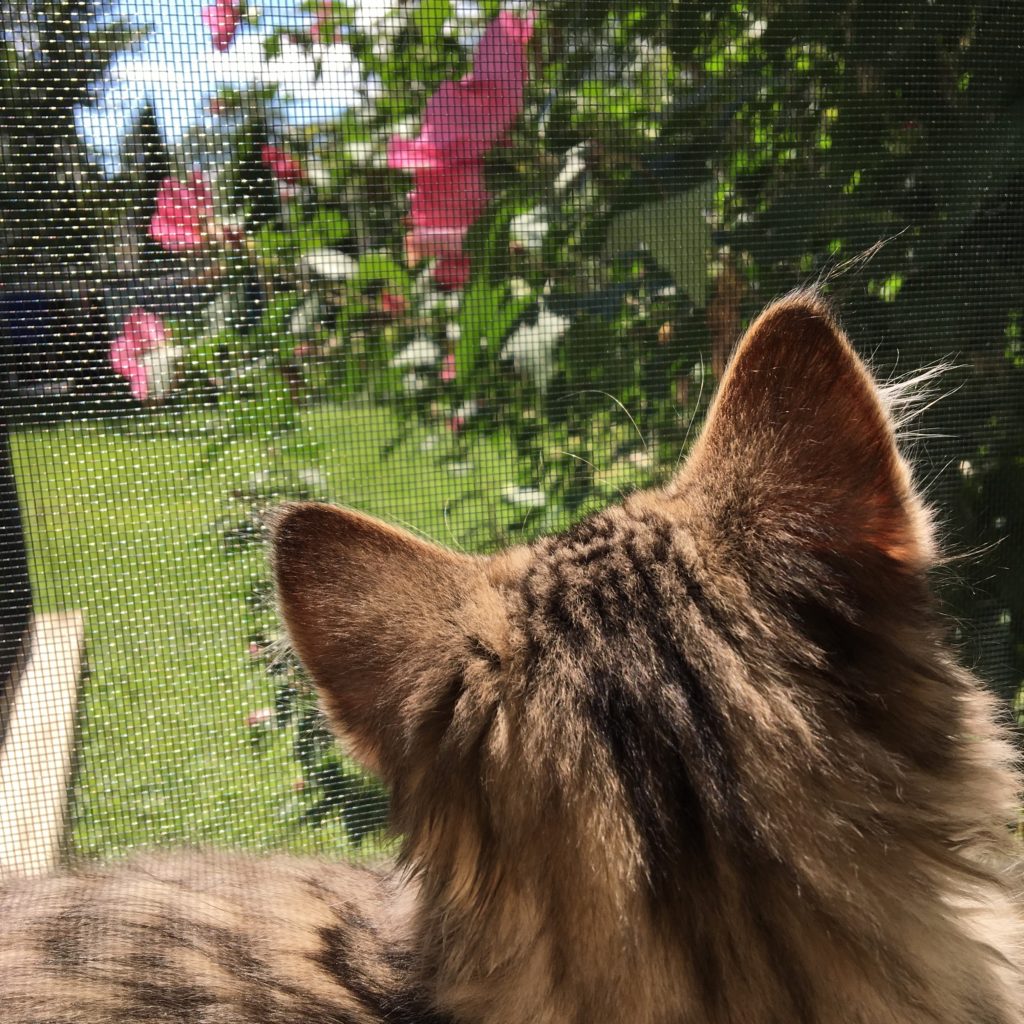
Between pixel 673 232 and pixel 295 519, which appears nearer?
pixel 295 519

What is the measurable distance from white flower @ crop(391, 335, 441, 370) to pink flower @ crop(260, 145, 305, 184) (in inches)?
13.3

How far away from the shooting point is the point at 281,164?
5.01 ft

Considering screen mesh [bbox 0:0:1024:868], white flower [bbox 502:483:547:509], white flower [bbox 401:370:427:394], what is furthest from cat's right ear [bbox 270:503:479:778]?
white flower [bbox 502:483:547:509]

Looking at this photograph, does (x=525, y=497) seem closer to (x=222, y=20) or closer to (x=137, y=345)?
(x=137, y=345)

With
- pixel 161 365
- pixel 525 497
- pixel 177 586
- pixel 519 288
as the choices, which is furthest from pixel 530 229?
pixel 177 586

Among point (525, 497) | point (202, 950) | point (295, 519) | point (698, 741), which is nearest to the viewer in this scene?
point (698, 741)

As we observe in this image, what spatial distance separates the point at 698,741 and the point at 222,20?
4.32 feet

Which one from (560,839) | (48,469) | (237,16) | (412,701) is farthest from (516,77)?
(560,839)

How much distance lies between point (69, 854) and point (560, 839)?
1.19 m

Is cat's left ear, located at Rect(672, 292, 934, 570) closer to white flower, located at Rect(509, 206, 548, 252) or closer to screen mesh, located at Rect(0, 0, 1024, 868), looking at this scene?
screen mesh, located at Rect(0, 0, 1024, 868)

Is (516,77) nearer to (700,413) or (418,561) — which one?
(700,413)

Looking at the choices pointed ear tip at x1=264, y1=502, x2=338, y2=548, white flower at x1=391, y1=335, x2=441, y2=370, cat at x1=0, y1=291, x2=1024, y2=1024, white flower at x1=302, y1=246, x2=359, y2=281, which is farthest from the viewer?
white flower at x1=391, y1=335, x2=441, y2=370

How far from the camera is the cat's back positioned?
37.5 inches

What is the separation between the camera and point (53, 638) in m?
1.54
